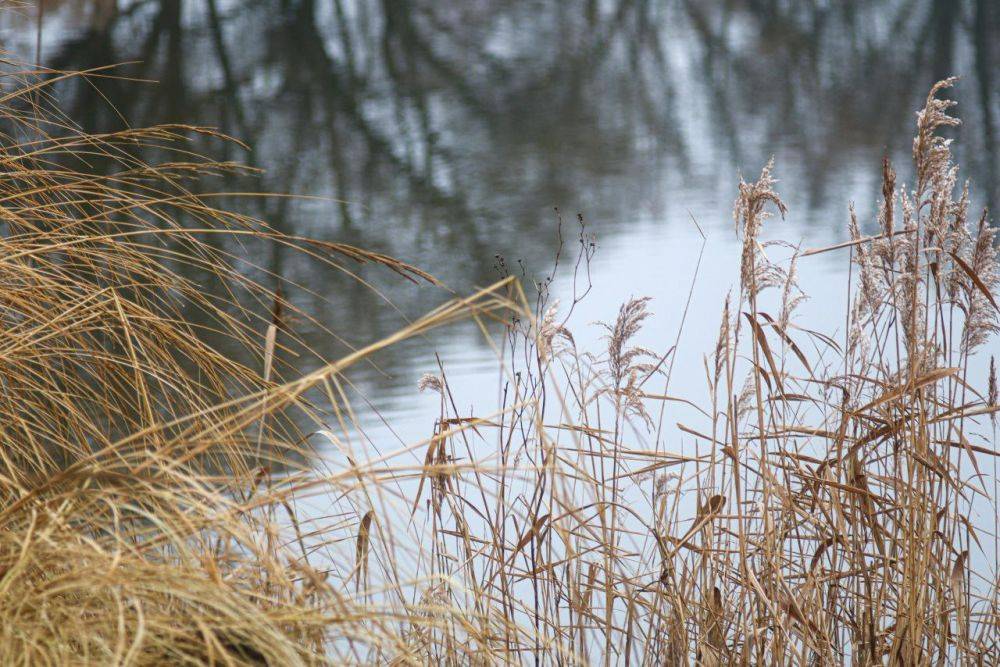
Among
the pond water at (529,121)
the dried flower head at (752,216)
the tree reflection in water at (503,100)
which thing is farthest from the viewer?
the tree reflection in water at (503,100)

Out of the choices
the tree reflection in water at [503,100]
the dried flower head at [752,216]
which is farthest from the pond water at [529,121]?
the dried flower head at [752,216]

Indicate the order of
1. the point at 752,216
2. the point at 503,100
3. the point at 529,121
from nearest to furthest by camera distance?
the point at 752,216
the point at 529,121
the point at 503,100

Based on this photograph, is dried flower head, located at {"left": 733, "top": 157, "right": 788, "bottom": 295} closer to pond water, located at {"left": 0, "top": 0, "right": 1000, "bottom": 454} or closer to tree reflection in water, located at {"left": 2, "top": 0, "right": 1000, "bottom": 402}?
pond water, located at {"left": 0, "top": 0, "right": 1000, "bottom": 454}

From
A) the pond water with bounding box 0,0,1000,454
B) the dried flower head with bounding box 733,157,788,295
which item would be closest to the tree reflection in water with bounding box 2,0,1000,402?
the pond water with bounding box 0,0,1000,454

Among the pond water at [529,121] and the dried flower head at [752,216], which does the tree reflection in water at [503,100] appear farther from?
the dried flower head at [752,216]

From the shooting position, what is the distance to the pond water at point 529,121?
160 inches

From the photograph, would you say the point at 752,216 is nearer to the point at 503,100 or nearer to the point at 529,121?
the point at 529,121

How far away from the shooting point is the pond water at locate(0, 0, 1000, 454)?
4074 mm

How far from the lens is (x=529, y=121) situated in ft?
21.7

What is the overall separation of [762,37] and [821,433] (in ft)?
24.2

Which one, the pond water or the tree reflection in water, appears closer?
the pond water

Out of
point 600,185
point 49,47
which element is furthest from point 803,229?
point 49,47

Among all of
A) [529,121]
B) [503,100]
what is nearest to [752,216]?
[529,121]

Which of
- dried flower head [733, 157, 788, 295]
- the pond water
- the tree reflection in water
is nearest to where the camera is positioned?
dried flower head [733, 157, 788, 295]
